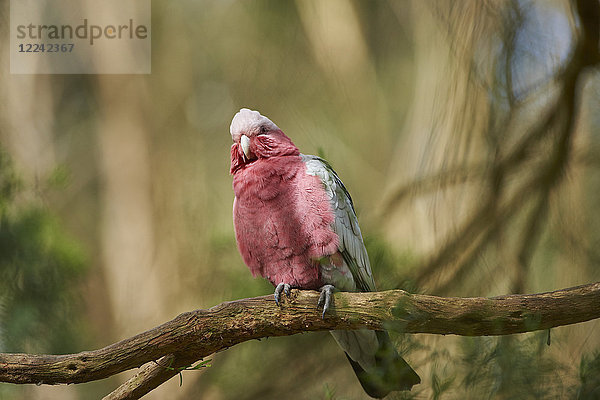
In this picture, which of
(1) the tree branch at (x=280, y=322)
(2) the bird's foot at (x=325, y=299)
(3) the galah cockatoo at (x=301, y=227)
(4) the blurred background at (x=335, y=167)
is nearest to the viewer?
(1) the tree branch at (x=280, y=322)

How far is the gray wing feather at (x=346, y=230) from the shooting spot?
1919 mm

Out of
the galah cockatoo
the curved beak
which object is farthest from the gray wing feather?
the curved beak

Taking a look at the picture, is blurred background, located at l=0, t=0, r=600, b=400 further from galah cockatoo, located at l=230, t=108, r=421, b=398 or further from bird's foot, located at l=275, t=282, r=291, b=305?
bird's foot, located at l=275, t=282, r=291, b=305

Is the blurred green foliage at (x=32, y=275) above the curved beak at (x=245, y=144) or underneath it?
underneath

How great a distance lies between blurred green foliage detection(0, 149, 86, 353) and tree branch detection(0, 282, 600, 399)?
1.08 metres

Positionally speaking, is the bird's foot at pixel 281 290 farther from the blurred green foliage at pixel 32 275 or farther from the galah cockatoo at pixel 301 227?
the blurred green foliage at pixel 32 275

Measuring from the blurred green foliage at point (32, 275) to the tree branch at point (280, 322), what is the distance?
3.53 feet

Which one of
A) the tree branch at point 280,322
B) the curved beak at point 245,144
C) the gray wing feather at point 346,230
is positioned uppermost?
the curved beak at point 245,144

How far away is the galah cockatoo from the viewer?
6.26 ft

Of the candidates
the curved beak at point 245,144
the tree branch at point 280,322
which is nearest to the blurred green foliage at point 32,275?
the tree branch at point 280,322

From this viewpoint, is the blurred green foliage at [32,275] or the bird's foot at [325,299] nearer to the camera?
the bird's foot at [325,299]

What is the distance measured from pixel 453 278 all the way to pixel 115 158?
346 cm

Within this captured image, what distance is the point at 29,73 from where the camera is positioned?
3887mm

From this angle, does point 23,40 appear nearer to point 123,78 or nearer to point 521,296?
point 123,78
